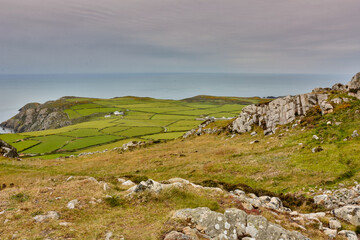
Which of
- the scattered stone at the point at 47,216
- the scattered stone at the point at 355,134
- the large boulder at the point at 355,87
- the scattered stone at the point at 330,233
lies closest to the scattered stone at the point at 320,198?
the scattered stone at the point at 330,233

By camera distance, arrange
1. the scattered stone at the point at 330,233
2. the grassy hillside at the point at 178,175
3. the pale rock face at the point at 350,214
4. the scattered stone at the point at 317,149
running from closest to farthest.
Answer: the scattered stone at the point at 330,233 → the grassy hillside at the point at 178,175 → the pale rock face at the point at 350,214 → the scattered stone at the point at 317,149

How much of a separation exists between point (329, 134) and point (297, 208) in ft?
76.1

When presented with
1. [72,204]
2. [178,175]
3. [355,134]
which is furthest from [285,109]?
[72,204]

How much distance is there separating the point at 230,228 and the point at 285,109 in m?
51.0

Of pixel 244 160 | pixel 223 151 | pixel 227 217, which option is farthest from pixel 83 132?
pixel 227 217

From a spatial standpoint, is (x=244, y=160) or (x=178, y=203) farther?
(x=244, y=160)

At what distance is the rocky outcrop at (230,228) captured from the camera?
12281 mm

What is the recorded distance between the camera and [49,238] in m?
12.2

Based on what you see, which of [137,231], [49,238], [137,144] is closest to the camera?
[49,238]

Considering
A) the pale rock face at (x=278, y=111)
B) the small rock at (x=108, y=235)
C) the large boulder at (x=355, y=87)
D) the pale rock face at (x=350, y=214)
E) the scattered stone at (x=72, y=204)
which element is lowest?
the pale rock face at (x=350, y=214)

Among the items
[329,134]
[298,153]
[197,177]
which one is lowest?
[197,177]

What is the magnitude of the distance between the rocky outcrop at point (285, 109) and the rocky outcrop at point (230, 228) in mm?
43329

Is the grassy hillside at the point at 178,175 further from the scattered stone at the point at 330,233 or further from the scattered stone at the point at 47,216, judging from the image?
the scattered stone at the point at 330,233

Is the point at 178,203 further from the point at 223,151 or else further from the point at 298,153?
the point at 223,151
